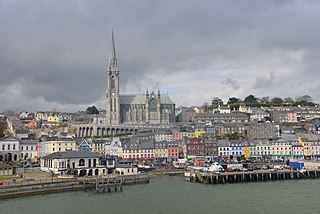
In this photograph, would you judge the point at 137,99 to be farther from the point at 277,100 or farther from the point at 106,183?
the point at 106,183

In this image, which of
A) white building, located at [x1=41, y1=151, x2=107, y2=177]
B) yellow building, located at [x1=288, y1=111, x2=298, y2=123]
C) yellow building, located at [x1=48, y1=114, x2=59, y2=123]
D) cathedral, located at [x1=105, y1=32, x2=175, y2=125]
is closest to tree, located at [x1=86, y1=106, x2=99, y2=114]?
yellow building, located at [x1=48, y1=114, x2=59, y2=123]

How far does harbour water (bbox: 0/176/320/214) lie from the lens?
3431cm

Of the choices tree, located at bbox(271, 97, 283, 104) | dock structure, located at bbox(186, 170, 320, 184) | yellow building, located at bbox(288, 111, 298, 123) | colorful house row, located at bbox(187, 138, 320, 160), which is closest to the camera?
dock structure, located at bbox(186, 170, 320, 184)

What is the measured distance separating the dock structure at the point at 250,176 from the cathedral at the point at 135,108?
67.6m

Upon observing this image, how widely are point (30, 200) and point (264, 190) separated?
78.8 ft

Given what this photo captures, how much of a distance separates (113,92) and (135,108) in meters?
8.50

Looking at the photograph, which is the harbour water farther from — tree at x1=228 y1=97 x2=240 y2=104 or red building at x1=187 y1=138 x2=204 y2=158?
tree at x1=228 y1=97 x2=240 y2=104

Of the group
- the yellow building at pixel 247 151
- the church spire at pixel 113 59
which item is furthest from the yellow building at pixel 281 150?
the church spire at pixel 113 59

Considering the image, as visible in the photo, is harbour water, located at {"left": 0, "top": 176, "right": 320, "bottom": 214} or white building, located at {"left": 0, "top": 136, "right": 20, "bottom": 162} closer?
harbour water, located at {"left": 0, "top": 176, "right": 320, "bottom": 214}

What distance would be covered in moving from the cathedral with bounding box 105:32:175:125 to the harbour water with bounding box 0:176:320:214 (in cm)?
7448

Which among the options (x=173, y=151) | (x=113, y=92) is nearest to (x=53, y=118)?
(x=113, y=92)

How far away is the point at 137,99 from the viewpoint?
419 feet

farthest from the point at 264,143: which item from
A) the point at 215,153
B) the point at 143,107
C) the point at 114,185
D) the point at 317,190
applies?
the point at 143,107

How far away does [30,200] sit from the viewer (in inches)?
1500
